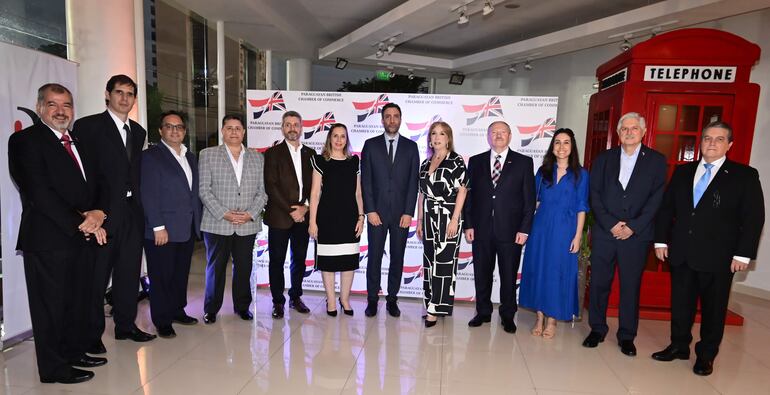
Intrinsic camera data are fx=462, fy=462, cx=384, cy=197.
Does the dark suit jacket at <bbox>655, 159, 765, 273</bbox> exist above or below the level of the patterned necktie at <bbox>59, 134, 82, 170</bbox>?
below

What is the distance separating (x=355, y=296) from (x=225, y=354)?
157 cm

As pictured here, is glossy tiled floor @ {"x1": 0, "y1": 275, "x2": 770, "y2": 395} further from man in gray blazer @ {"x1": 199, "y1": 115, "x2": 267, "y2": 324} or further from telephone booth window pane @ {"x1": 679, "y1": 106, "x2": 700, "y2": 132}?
telephone booth window pane @ {"x1": 679, "y1": 106, "x2": 700, "y2": 132}

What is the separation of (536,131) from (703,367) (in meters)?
2.16

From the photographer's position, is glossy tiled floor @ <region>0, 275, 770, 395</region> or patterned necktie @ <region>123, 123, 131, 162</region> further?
patterned necktie @ <region>123, 123, 131, 162</region>

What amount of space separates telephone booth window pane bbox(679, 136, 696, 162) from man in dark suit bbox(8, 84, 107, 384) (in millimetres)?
4380

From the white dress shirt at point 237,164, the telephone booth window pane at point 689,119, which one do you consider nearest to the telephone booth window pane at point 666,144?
the telephone booth window pane at point 689,119

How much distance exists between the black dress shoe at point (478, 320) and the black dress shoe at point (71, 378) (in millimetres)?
2618

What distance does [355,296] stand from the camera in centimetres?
443

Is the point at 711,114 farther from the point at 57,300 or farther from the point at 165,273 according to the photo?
the point at 57,300

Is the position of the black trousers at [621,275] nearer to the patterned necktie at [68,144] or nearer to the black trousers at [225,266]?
the black trousers at [225,266]

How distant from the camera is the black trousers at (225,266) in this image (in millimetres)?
3516

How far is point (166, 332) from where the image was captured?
332 cm

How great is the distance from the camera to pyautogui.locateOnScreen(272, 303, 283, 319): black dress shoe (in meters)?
3.75

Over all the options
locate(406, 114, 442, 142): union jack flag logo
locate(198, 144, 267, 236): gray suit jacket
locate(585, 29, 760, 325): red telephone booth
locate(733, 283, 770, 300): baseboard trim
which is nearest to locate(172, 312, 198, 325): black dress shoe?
locate(198, 144, 267, 236): gray suit jacket
